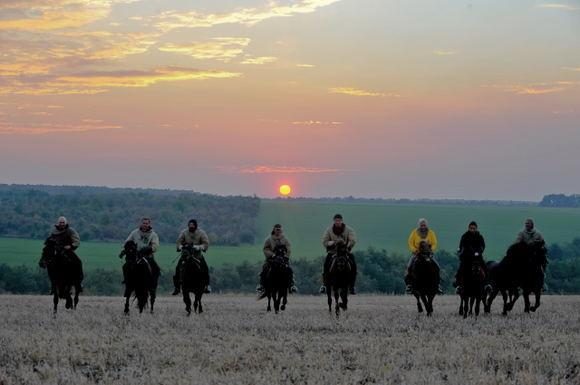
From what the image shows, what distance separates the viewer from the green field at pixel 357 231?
97562 millimetres

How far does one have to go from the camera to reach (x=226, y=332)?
66.1 feet

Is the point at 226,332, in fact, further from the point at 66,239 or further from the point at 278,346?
the point at 66,239

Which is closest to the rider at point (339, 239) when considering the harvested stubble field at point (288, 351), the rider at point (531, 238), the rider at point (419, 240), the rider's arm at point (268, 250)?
the rider at point (419, 240)

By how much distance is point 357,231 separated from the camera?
142750 mm

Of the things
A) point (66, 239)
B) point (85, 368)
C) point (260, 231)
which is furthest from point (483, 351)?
point (260, 231)

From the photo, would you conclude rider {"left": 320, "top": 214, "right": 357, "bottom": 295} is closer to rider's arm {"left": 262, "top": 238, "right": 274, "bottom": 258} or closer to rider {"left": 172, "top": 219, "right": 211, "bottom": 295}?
rider's arm {"left": 262, "top": 238, "right": 274, "bottom": 258}

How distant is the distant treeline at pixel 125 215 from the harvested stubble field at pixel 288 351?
90.7 m

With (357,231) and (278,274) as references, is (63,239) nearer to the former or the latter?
(278,274)

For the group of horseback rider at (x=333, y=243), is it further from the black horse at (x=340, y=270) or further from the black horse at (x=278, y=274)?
the black horse at (x=278, y=274)

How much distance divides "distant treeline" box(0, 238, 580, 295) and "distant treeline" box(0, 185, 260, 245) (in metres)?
31.4

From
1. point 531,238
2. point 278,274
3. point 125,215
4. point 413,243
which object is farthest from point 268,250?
point 125,215

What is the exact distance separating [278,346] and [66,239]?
36.8 ft

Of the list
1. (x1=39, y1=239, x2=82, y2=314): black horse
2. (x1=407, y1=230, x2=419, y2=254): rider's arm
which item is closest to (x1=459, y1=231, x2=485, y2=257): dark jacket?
(x1=407, y1=230, x2=419, y2=254): rider's arm

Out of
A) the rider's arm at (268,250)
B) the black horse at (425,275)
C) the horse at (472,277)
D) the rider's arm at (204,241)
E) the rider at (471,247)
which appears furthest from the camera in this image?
the rider's arm at (268,250)
